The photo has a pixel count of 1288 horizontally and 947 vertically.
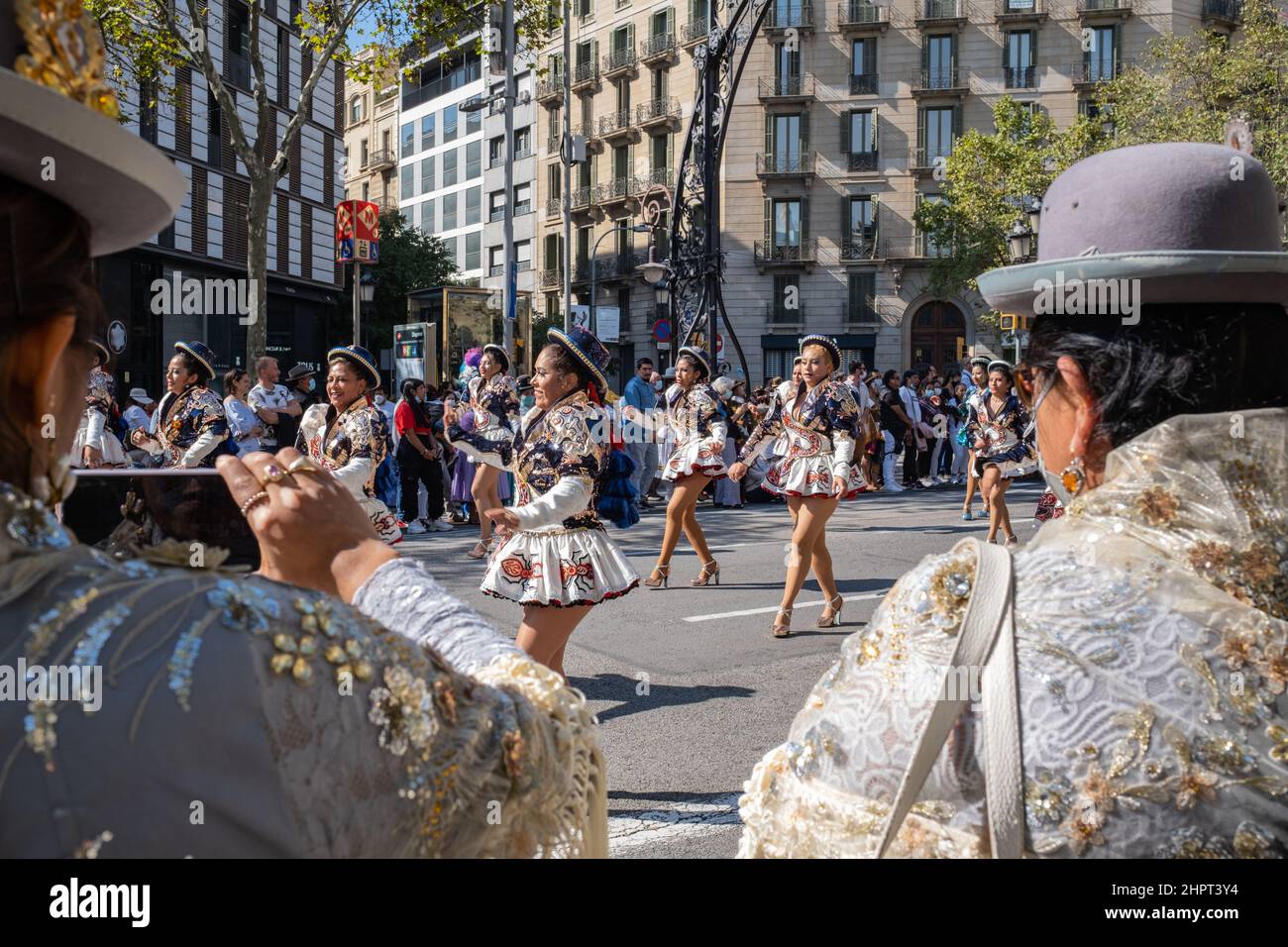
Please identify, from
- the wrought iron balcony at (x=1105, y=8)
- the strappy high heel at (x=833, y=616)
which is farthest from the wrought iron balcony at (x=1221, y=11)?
the strappy high heel at (x=833, y=616)

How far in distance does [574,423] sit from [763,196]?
42.7 m

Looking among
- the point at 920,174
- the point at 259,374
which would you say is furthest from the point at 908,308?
the point at 259,374

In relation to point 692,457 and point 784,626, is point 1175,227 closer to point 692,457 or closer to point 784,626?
point 784,626

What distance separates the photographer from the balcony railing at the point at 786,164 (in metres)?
45.8

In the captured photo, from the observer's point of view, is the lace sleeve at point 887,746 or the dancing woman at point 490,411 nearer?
the lace sleeve at point 887,746

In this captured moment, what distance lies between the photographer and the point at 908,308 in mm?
45594

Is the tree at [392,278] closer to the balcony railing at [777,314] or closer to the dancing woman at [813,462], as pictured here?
the balcony railing at [777,314]

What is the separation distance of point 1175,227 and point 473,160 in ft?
204

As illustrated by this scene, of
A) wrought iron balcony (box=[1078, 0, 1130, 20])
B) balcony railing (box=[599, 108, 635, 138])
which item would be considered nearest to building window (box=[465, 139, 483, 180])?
balcony railing (box=[599, 108, 635, 138])

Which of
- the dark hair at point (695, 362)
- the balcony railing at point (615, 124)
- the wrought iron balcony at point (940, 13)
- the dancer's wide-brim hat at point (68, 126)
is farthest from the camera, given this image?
the balcony railing at point (615, 124)

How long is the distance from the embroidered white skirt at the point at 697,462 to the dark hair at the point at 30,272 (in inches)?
365

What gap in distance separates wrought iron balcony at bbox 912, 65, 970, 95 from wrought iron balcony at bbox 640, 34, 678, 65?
985 centimetres
